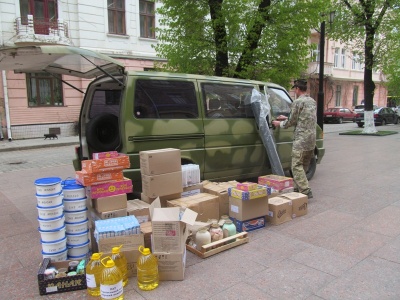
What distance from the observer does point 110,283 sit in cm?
278

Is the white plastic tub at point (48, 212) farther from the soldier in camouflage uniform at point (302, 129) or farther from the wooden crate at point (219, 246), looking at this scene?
the soldier in camouflage uniform at point (302, 129)

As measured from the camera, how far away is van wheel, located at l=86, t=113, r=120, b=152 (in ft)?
17.6

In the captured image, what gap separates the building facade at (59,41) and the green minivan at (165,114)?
411 inches

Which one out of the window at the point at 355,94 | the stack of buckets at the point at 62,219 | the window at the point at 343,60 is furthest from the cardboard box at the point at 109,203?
the window at the point at 355,94

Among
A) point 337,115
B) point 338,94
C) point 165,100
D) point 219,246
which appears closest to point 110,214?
point 219,246

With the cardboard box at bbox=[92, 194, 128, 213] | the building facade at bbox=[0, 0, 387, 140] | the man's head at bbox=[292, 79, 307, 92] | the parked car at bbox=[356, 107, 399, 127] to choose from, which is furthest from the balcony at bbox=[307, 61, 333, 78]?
the cardboard box at bbox=[92, 194, 128, 213]

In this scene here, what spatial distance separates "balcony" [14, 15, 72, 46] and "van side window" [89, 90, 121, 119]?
11.4 meters

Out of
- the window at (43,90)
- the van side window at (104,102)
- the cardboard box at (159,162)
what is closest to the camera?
the cardboard box at (159,162)

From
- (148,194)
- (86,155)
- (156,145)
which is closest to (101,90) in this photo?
(86,155)

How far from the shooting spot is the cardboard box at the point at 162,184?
423 cm

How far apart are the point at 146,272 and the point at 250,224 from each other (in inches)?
68.7

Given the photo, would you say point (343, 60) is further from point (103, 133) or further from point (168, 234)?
point (168, 234)

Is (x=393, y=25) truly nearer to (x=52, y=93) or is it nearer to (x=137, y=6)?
(x=137, y=6)

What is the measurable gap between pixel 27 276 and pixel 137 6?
17.5 meters
